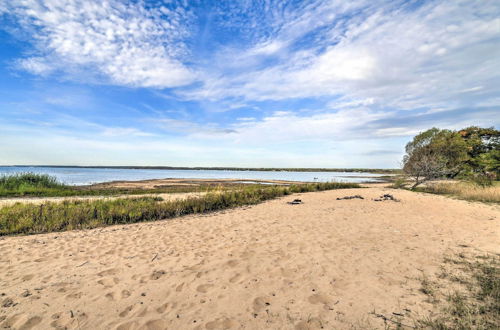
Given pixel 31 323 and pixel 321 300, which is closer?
pixel 31 323

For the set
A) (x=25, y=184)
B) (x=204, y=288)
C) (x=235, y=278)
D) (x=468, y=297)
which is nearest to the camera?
(x=468, y=297)

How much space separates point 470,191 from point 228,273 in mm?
18015

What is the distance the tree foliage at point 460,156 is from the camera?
832 inches

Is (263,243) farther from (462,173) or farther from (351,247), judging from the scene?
(462,173)

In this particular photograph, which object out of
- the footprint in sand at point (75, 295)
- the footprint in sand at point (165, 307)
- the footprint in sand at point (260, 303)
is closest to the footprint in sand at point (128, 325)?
the footprint in sand at point (165, 307)

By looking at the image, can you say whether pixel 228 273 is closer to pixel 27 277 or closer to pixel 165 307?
pixel 165 307

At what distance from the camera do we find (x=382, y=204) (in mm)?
13219

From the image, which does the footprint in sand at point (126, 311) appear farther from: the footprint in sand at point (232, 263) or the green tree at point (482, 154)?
the green tree at point (482, 154)

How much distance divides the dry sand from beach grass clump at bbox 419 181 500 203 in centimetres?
689

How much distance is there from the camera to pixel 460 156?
23.3 meters

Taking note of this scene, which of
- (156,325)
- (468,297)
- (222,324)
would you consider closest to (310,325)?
(222,324)

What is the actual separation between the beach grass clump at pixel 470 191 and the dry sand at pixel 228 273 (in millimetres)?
Result: 6888

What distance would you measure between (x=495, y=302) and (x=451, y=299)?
490 mm

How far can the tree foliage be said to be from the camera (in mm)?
21141
